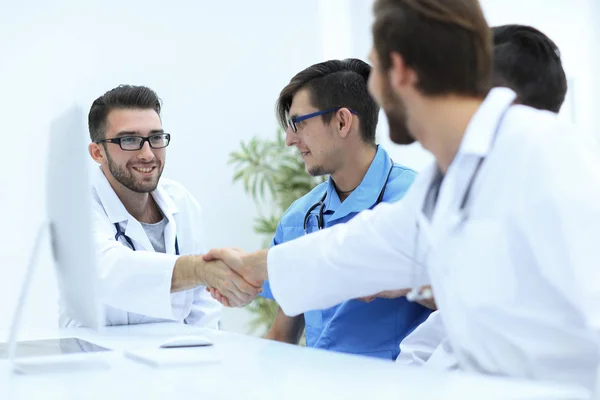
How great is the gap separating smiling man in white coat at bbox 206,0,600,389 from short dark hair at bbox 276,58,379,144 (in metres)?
1.31

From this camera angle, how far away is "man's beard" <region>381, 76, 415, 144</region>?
1.71 m

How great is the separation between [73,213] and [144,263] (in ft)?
2.59

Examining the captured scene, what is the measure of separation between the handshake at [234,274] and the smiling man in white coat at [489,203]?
77 centimetres

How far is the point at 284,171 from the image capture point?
5555mm

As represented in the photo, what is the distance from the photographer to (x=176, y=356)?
1609 millimetres

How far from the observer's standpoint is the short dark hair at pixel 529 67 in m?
1.89

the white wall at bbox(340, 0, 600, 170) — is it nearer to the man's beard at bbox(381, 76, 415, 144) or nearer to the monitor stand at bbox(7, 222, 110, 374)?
the man's beard at bbox(381, 76, 415, 144)

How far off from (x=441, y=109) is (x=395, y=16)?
21 cm

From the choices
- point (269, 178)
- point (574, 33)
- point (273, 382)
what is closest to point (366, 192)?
point (273, 382)

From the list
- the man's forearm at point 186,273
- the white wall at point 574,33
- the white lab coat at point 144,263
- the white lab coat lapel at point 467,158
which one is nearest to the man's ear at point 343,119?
the white lab coat at point 144,263

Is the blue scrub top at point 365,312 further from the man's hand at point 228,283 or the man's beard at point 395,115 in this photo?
the man's beard at point 395,115

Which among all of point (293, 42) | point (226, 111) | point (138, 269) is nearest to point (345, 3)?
point (293, 42)

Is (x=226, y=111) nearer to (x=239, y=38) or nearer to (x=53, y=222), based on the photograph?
(x=239, y=38)

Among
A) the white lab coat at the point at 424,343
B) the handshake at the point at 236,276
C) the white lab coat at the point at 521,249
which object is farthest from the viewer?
the handshake at the point at 236,276
